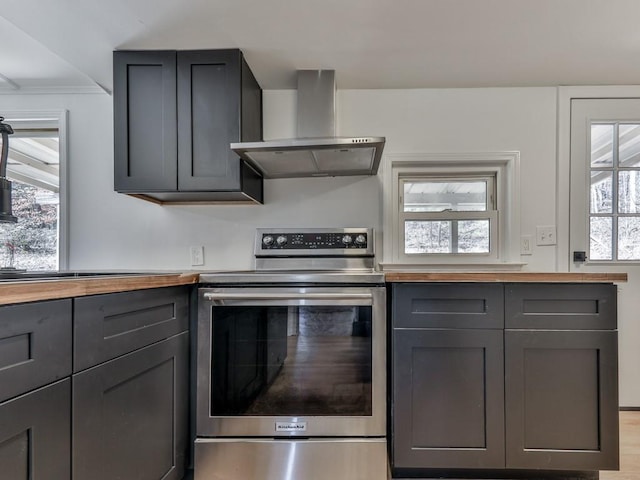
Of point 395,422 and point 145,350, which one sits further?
point 395,422

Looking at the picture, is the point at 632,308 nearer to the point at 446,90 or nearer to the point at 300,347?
the point at 446,90

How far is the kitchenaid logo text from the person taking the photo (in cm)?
147

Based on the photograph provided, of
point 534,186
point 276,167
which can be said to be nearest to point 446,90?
point 534,186

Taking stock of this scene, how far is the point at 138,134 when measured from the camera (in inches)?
71.5

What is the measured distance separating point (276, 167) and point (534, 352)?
1.49 m

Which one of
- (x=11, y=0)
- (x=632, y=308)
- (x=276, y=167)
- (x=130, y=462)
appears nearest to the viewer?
(x=130, y=462)

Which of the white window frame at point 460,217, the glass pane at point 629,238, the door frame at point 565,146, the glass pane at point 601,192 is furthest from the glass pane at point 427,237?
the glass pane at point 629,238

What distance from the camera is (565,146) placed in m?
2.13

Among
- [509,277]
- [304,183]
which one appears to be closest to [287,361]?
[509,277]

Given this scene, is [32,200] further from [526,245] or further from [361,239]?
[526,245]

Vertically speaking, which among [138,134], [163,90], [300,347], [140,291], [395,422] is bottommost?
[395,422]

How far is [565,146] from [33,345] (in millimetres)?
2618

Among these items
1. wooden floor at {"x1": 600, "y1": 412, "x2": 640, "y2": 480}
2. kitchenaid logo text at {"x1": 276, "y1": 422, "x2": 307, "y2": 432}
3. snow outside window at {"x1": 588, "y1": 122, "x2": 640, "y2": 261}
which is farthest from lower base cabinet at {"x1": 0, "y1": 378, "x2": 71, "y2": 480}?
snow outside window at {"x1": 588, "y1": 122, "x2": 640, "y2": 261}

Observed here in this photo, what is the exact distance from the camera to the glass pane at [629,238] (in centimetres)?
214
